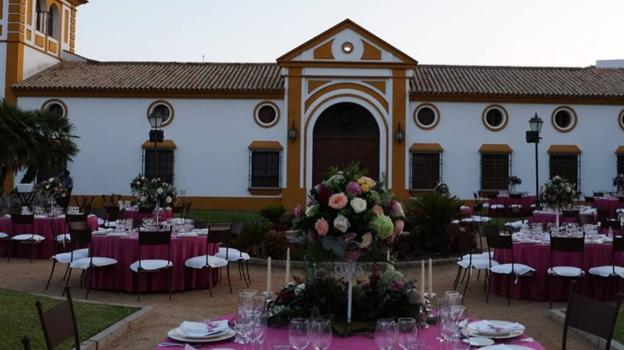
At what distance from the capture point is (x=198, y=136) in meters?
24.0

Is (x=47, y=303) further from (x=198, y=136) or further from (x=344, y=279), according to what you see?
(x=198, y=136)

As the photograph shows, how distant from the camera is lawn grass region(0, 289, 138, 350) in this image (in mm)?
5855

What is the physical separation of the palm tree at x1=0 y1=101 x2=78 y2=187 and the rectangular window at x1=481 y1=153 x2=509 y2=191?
14306mm

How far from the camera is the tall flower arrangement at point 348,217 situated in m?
3.65

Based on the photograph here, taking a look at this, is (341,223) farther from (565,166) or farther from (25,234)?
(565,166)

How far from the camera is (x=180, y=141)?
24047 millimetres

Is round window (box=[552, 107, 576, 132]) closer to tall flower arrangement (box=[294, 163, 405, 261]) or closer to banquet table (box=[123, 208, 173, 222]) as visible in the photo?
banquet table (box=[123, 208, 173, 222])

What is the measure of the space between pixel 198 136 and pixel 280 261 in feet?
41.4

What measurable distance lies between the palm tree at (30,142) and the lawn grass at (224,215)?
176 inches

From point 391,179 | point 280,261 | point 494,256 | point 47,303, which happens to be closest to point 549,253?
point 494,256

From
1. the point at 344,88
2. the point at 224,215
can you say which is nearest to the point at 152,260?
the point at 224,215

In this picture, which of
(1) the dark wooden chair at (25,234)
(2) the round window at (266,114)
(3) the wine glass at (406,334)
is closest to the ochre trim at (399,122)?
(2) the round window at (266,114)

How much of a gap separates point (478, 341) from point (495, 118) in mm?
21805

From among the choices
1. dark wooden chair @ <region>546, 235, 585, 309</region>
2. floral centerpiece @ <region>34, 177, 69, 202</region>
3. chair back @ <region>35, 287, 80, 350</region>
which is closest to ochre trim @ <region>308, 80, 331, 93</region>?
floral centerpiece @ <region>34, 177, 69, 202</region>
